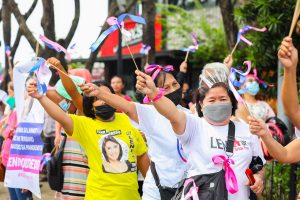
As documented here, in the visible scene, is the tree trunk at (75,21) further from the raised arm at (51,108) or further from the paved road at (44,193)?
the raised arm at (51,108)

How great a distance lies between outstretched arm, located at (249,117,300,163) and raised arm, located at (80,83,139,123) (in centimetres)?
111

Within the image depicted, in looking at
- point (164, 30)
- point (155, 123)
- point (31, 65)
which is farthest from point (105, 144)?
point (164, 30)

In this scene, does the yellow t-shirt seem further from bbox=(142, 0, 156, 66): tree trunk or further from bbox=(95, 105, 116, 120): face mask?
bbox=(142, 0, 156, 66): tree trunk

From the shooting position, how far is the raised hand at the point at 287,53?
2852 millimetres

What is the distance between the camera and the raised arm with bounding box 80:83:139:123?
3.66 m

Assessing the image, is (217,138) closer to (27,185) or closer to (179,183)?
(179,183)

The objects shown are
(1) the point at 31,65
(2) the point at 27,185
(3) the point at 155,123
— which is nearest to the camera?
(3) the point at 155,123

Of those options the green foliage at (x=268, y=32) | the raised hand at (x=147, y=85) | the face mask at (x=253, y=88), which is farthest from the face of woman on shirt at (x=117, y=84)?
the raised hand at (x=147, y=85)

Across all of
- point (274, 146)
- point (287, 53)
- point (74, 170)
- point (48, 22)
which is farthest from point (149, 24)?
point (287, 53)

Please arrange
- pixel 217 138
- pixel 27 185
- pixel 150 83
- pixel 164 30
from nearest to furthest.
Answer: pixel 150 83 < pixel 217 138 < pixel 27 185 < pixel 164 30

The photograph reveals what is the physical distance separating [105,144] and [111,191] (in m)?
0.36

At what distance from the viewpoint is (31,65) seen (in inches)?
185

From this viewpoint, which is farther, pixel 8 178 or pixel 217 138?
pixel 8 178

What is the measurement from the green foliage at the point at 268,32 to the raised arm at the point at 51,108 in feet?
11.2
